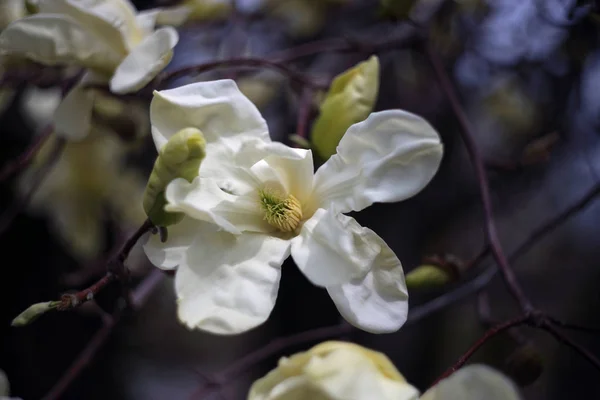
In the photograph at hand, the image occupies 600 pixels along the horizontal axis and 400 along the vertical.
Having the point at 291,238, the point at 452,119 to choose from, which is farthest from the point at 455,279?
the point at 452,119

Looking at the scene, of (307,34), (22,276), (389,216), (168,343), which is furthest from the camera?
(168,343)

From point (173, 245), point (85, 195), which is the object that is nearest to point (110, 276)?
point (173, 245)

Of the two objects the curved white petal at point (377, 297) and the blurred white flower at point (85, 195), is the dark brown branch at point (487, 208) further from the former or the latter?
the blurred white flower at point (85, 195)

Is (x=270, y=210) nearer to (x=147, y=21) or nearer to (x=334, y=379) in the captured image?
(x=334, y=379)

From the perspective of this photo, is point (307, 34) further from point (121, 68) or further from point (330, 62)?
point (121, 68)

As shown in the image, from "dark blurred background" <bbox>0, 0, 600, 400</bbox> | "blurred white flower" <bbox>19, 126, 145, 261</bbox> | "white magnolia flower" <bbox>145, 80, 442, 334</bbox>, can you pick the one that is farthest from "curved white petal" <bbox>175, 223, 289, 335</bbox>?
"blurred white flower" <bbox>19, 126, 145, 261</bbox>

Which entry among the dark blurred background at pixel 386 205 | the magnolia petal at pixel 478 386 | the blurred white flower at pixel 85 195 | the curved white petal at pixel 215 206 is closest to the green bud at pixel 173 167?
the curved white petal at pixel 215 206
